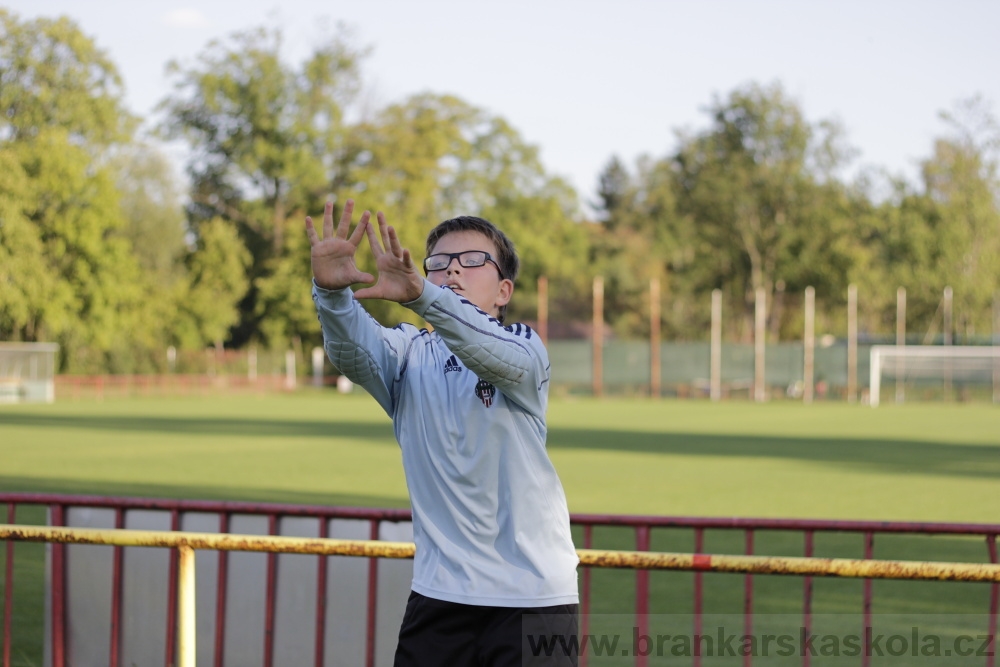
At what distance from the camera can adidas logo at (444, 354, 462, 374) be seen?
322cm

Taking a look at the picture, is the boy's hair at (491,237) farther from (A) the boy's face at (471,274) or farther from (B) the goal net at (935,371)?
(B) the goal net at (935,371)

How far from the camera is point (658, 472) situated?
18.7 meters

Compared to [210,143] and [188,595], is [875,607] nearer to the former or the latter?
[188,595]

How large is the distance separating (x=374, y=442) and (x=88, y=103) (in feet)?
127

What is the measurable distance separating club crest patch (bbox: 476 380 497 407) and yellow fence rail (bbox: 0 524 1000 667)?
0.72 meters

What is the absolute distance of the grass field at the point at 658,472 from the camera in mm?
9492

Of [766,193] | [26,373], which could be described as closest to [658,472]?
[26,373]

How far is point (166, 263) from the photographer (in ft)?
242

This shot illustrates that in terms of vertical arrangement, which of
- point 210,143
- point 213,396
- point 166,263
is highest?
point 210,143

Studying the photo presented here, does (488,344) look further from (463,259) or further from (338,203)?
(338,203)

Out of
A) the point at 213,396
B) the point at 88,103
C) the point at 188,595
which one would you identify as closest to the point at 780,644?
the point at 188,595

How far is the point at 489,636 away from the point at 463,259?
40.1 inches

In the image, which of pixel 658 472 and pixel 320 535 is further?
pixel 658 472

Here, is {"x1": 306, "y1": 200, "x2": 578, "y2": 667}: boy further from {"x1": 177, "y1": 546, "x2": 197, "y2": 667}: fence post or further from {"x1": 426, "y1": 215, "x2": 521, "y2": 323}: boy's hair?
{"x1": 177, "y1": 546, "x2": 197, "y2": 667}: fence post
